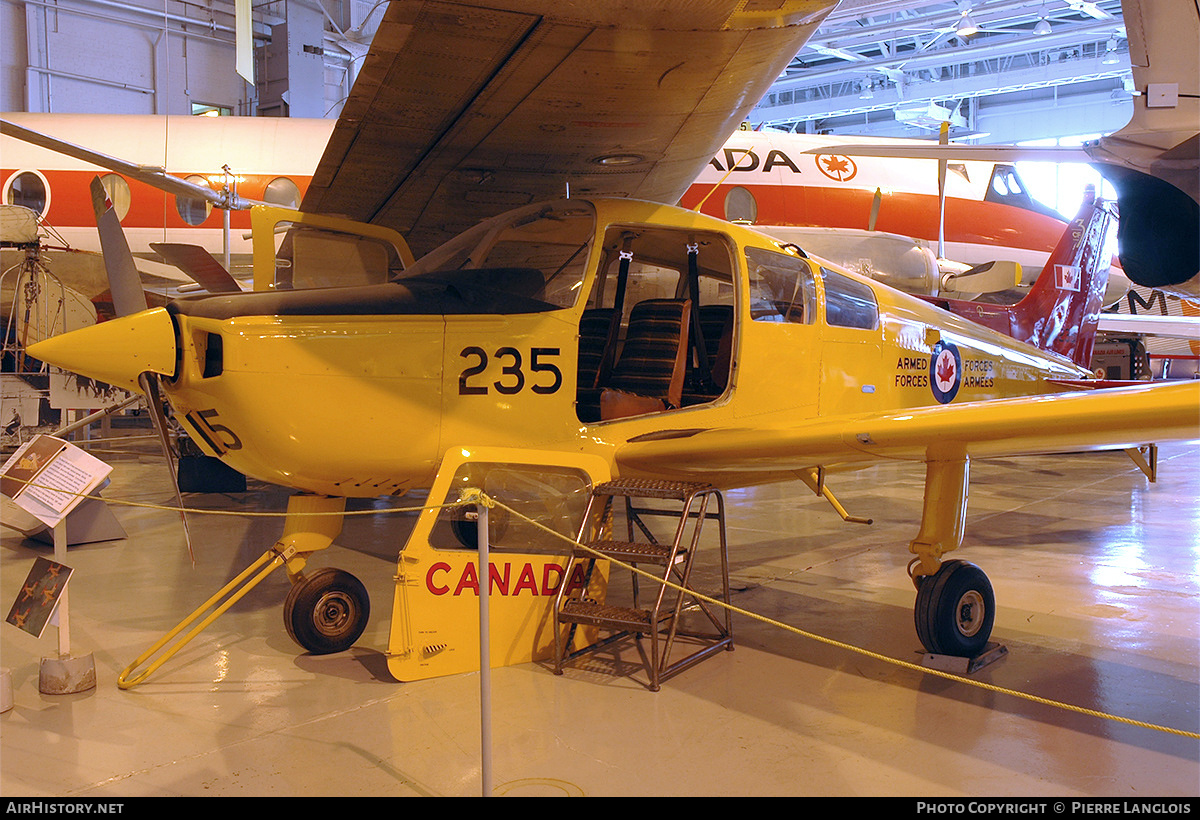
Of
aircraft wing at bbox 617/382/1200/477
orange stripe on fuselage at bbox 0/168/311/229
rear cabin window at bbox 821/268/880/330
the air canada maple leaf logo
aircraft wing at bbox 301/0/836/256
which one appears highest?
the air canada maple leaf logo

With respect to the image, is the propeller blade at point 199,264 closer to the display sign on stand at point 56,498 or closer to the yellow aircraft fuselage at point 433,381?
the display sign on stand at point 56,498

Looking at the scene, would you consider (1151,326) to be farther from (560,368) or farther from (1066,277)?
(560,368)

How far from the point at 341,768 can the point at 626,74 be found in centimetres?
397

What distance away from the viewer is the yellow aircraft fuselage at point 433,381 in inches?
145

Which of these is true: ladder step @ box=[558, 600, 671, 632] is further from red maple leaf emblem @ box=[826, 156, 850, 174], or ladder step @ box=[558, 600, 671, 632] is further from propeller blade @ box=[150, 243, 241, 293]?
red maple leaf emblem @ box=[826, 156, 850, 174]

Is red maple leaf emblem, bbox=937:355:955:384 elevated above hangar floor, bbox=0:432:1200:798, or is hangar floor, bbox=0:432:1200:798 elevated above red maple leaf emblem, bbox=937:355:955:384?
red maple leaf emblem, bbox=937:355:955:384

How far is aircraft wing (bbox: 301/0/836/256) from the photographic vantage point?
446cm

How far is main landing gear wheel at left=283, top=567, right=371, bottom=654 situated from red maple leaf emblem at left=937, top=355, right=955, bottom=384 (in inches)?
155

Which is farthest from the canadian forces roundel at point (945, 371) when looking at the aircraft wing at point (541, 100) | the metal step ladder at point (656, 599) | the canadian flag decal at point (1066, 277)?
the canadian flag decal at point (1066, 277)

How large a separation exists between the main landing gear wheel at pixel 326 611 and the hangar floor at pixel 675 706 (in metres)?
0.09

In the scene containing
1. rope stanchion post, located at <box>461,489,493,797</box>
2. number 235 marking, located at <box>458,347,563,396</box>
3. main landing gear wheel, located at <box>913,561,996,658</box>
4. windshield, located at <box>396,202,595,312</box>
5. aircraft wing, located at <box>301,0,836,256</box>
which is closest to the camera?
rope stanchion post, located at <box>461,489,493,797</box>

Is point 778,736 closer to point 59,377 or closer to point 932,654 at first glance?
point 932,654

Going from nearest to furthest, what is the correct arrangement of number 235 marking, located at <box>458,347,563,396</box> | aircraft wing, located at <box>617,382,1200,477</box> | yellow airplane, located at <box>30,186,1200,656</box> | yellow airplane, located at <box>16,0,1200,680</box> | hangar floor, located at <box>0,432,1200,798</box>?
hangar floor, located at <box>0,432,1200,798</box> < aircraft wing, located at <box>617,382,1200,477</box> < yellow airplane, located at <box>30,186,1200,656</box> < yellow airplane, located at <box>16,0,1200,680</box> < number 235 marking, located at <box>458,347,563,396</box>

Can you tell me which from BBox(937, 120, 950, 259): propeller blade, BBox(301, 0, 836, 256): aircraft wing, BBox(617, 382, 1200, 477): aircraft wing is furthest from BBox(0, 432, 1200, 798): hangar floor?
BBox(937, 120, 950, 259): propeller blade
